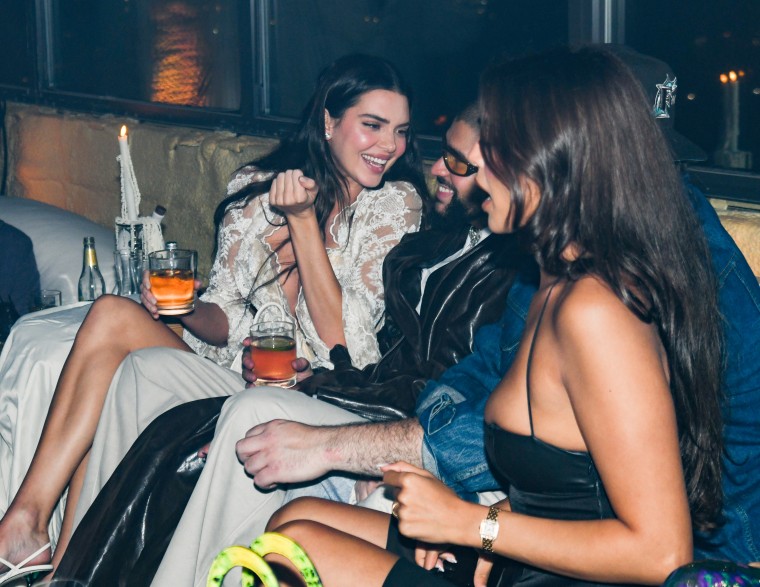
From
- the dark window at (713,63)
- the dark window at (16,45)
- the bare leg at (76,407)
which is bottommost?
the bare leg at (76,407)

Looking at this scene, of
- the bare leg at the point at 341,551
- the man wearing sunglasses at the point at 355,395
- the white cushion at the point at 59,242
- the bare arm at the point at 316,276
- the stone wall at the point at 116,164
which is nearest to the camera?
the bare leg at the point at 341,551

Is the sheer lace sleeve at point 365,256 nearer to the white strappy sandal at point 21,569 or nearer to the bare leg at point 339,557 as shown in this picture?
the white strappy sandal at point 21,569

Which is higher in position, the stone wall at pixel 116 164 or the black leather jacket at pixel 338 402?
the stone wall at pixel 116 164

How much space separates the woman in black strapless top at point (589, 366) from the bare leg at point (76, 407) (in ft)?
3.56

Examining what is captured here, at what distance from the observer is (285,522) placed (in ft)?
5.76

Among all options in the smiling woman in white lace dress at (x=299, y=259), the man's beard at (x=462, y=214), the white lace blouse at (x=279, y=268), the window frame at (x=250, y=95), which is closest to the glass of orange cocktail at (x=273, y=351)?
the smiling woman in white lace dress at (x=299, y=259)

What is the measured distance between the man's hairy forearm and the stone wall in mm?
1989

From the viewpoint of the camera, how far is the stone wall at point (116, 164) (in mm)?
4074

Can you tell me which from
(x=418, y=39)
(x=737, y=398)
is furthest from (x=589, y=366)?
(x=418, y=39)

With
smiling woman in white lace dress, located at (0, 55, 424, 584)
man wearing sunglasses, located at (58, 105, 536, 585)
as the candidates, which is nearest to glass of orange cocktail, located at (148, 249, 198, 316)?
smiling woman in white lace dress, located at (0, 55, 424, 584)

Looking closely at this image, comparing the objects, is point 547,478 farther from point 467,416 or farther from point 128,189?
point 128,189

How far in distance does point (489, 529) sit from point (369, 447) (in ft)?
1.94

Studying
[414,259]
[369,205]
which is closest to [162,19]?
[369,205]

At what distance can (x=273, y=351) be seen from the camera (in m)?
2.38
